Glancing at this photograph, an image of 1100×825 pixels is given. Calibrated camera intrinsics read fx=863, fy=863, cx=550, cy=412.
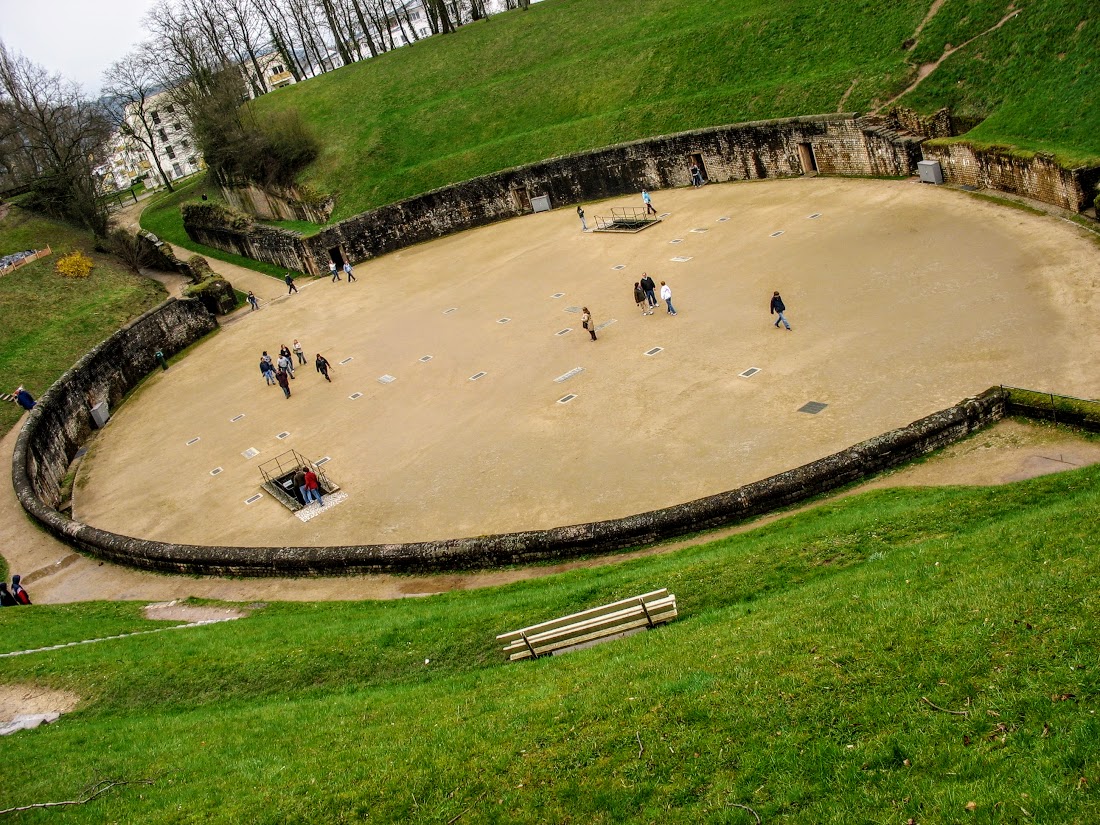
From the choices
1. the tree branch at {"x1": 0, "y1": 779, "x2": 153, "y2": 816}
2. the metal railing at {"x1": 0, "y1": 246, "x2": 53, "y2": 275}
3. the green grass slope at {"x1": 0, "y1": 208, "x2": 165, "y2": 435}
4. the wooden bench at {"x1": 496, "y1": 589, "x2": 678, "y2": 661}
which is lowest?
the wooden bench at {"x1": 496, "y1": 589, "x2": 678, "y2": 661}

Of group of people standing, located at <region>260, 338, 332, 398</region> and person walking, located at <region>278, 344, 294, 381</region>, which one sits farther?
person walking, located at <region>278, 344, 294, 381</region>

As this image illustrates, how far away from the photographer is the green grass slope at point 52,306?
29422 millimetres

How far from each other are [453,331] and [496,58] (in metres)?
27.2

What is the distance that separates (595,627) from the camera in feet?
32.8

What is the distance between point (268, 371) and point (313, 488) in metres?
8.86

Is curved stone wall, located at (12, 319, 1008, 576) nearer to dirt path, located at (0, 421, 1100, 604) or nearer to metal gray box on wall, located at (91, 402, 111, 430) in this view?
dirt path, located at (0, 421, 1100, 604)

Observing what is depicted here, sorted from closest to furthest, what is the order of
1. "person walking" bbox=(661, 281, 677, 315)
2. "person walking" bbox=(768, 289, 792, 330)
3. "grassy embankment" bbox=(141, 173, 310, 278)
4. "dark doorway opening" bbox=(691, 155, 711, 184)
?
"person walking" bbox=(768, 289, 792, 330)
"person walking" bbox=(661, 281, 677, 315)
"dark doorway opening" bbox=(691, 155, 711, 184)
"grassy embankment" bbox=(141, 173, 310, 278)

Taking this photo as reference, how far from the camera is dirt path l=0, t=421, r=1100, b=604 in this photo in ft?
41.9

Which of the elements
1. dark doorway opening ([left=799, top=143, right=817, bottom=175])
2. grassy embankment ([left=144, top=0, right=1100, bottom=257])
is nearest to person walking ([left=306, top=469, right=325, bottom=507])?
grassy embankment ([left=144, top=0, right=1100, bottom=257])

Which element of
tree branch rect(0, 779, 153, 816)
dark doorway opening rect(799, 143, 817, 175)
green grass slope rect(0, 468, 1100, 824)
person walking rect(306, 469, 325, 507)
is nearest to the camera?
green grass slope rect(0, 468, 1100, 824)

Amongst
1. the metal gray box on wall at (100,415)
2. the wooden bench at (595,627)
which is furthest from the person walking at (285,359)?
the wooden bench at (595,627)

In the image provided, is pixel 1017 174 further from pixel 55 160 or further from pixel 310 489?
pixel 55 160

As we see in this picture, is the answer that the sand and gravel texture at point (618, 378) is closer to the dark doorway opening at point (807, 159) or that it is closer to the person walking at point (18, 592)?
the person walking at point (18, 592)

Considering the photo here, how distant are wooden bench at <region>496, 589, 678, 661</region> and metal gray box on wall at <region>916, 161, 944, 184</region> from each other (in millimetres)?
20769
